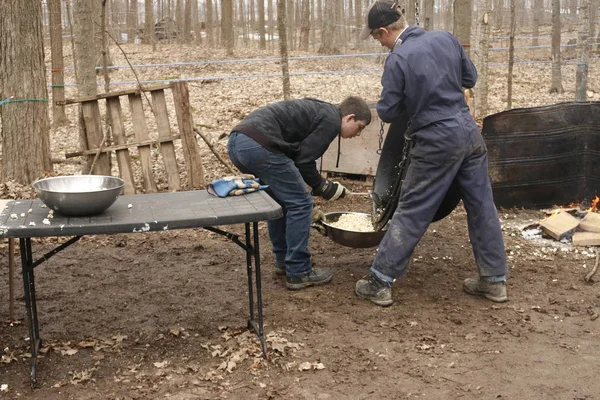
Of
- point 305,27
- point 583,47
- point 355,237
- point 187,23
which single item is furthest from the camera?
point 187,23

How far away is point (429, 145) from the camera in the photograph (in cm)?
474

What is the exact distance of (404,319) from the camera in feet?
15.8

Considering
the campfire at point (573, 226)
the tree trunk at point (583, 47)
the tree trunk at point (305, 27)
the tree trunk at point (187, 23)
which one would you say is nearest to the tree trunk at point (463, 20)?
the tree trunk at point (583, 47)

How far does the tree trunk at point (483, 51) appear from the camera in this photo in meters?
10.2

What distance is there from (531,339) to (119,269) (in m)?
3.51

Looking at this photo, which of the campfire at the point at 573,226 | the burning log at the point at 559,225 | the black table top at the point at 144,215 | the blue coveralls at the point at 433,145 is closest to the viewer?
the black table top at the point at 144,215

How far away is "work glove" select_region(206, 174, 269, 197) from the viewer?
4.35 metres

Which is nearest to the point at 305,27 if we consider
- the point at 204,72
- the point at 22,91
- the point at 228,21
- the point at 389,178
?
the point at 228,21

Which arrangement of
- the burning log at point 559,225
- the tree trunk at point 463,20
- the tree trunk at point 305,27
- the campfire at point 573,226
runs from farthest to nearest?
the tree trunk at point 305,27 → the tree trunk at point 463,20 → the burning log at point 559,225 → the campfire at point 573,226

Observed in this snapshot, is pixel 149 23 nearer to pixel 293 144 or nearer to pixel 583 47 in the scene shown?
pixel 583 47

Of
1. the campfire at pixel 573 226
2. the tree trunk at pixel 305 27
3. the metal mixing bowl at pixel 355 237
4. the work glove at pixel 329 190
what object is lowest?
the campfire at pixel 573 226

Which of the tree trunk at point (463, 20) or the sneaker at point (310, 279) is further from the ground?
the tree trunk at point (463, 20)

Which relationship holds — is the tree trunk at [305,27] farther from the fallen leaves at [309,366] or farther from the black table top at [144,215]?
the fallen leaves at [309,366]

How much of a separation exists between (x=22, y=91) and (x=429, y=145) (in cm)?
539
